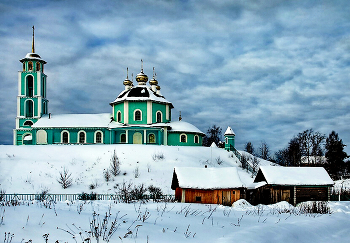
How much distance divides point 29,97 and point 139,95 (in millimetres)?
14873

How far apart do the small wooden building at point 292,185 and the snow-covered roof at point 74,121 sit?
25516 mm

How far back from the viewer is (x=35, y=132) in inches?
1887

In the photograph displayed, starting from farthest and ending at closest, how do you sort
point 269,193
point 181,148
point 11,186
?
point 181,148 < point 11,186 < point 269,193

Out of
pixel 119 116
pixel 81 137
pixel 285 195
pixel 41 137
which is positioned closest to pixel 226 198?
pixel 285 195

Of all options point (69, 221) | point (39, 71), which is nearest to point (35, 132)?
point (39, 71)

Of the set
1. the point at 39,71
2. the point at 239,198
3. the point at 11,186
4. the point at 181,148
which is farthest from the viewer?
the point at 39,71

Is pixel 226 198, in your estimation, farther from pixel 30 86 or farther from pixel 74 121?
pixel 30 86

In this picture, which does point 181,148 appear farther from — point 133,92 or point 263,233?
point 263,233

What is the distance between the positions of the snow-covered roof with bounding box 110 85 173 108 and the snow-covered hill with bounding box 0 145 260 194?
30.1ft

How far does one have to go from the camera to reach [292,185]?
27.0m

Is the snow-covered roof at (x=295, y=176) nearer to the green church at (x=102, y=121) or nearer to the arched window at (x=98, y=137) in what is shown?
the green church at (x=102, y=121)

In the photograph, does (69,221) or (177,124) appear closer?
(69,221)

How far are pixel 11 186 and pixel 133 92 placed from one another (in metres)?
21.9

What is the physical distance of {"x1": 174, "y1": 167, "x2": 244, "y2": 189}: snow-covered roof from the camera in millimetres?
24819
